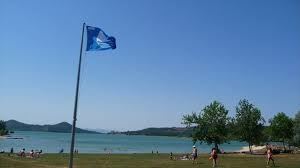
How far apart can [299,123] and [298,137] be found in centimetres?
256

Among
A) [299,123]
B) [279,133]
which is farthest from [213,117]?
[279,133]

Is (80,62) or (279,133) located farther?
(279,133)

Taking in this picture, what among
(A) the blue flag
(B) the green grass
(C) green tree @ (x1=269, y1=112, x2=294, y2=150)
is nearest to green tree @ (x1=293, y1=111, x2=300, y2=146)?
(C) green tree @ (x1=269, y1=112, x2=294, y2=150)

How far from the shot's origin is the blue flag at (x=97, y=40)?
2395 cm

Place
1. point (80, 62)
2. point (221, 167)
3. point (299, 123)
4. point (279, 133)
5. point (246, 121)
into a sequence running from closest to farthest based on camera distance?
1. point (80, 62)
2. point (221, 167)
3. point (246, 121)
4. point (299, 123)
5. point (279, 133)

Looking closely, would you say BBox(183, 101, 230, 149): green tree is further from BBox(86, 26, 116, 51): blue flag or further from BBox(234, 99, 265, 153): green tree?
BBox(86, 26, 116, 51): blue flag

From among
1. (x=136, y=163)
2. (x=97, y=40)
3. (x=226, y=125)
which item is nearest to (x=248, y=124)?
(x=226, y=125)

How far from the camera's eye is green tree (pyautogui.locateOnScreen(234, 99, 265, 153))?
274ft

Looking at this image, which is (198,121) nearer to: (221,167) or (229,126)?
(229,126)

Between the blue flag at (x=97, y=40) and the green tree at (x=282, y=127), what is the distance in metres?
80.8

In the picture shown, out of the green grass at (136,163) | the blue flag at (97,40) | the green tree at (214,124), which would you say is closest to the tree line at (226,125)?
the green tree at (214,124)

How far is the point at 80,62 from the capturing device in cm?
2416

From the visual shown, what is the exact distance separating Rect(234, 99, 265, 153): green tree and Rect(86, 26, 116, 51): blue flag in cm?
6257

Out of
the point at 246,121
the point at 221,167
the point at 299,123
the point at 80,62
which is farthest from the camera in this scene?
the point at 299,123
